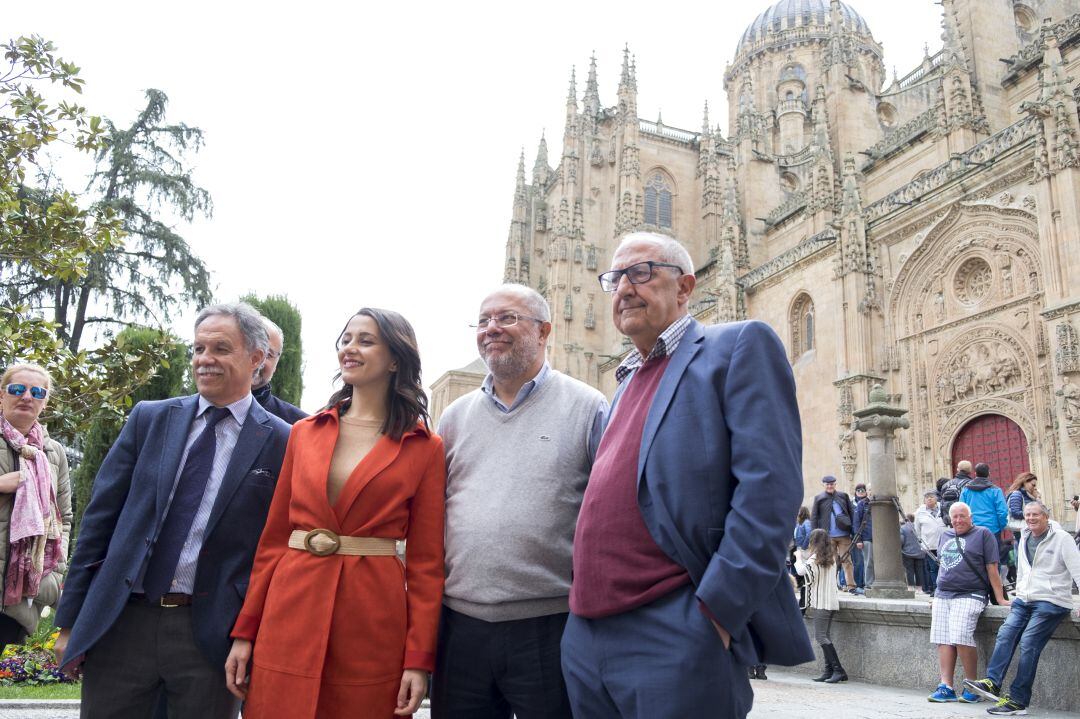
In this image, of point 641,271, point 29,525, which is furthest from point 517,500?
point 29,525

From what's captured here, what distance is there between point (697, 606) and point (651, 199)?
121ft

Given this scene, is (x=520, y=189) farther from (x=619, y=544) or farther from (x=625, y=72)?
(x=619, y=544)

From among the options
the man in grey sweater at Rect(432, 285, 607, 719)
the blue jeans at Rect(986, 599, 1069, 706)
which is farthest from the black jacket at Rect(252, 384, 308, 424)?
the blue jeans at Rect(986, 599, 1069, 706)

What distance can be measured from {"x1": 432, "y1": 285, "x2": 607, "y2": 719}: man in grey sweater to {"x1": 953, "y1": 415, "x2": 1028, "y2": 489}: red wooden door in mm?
15982

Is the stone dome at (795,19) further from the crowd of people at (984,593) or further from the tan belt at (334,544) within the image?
the tan belt at (334,544)

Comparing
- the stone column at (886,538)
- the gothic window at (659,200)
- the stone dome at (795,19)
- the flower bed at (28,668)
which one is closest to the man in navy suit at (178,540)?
the flower bed at (28,668)

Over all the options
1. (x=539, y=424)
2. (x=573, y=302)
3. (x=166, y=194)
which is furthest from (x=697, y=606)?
(x=573, y=302)

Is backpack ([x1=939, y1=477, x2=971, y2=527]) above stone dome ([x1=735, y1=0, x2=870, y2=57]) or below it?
below

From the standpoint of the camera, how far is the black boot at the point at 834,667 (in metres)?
8.00

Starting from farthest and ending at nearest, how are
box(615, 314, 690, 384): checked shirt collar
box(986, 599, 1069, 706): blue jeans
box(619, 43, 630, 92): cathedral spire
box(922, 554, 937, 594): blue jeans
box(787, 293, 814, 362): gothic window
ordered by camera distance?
box(619, 43, 630, 92): cathedral spire, box(787, 293, 814, 362): gothic window, box(922, 554, 937, 594): blue jeans, box(986, 599, 1069, 706): blue jeans, box(615, 314, 690, 384): checked shirt collar

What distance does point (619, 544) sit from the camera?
228 centimetres

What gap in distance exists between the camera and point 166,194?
71.9 feet

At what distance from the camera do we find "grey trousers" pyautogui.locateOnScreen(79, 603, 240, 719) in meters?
2.66

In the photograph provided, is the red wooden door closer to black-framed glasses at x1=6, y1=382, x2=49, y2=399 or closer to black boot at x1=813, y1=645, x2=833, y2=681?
black boot at x1=813, y1=645, x2=833, y2=681
